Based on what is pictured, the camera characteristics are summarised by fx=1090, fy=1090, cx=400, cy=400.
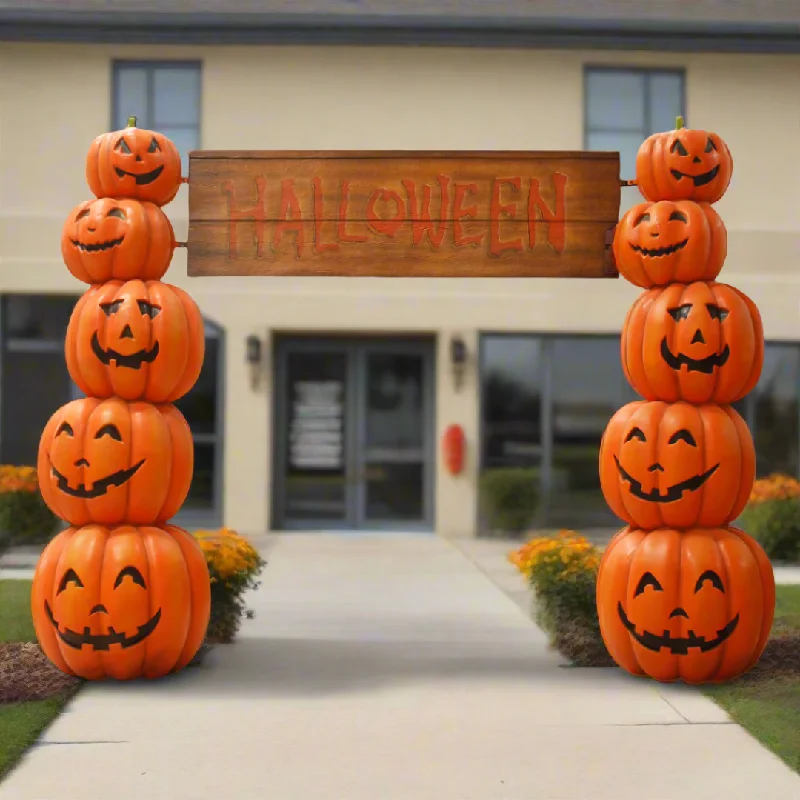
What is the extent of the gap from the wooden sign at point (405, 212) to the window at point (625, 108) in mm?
8414

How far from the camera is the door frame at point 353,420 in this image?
47.7 feet

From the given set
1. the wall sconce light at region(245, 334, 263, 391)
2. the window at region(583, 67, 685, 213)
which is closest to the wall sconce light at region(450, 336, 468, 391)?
the wall sconce light at region(245, 334, 263, 391)

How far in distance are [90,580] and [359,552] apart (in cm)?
693

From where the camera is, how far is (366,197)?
6.25m

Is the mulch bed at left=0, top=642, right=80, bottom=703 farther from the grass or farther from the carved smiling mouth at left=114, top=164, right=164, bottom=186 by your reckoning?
the grass

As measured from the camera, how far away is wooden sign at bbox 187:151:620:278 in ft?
20.5

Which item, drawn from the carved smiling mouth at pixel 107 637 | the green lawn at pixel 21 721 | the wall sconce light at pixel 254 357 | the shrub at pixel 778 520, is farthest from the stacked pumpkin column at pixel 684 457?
the wall sconce light at pixel 254 357

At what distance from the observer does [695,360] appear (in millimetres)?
5812

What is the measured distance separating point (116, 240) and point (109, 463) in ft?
4.01

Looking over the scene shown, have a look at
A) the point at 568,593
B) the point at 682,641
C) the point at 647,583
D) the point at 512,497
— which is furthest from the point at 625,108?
the point at 682,641

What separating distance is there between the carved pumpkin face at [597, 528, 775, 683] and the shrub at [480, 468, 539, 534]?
7.77m

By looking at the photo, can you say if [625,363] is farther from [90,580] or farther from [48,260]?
[48,260]

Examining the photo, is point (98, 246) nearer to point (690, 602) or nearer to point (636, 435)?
point (636, 435)

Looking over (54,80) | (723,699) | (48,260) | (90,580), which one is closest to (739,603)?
(723,699)
